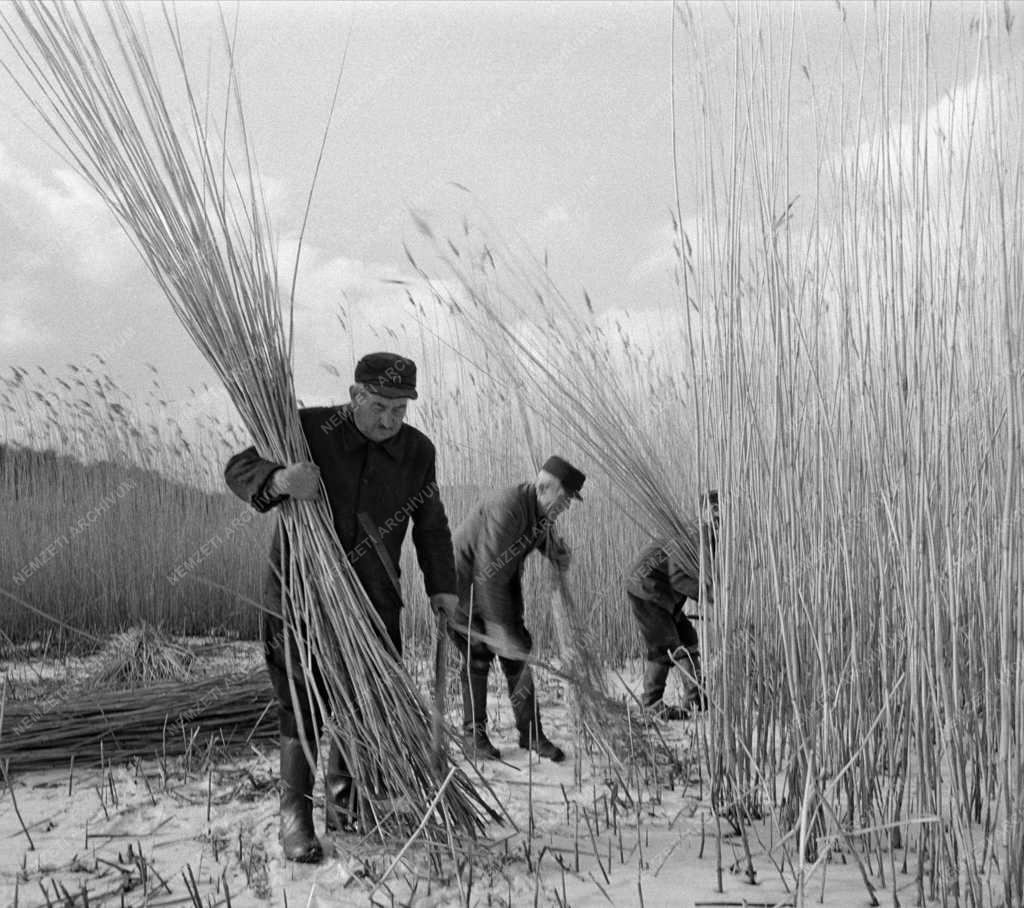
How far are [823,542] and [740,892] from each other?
71 centimetres

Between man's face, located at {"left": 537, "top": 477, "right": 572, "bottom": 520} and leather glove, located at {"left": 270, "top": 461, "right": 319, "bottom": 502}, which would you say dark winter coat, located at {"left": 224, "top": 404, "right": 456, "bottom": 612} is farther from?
man's face, located at {"left": 537, "top": 477, "right": 572, "bottom": 520}

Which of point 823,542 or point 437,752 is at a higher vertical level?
point 823,542

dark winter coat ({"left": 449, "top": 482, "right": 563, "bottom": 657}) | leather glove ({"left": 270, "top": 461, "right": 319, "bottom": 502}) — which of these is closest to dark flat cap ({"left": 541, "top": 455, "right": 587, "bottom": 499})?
dark winter coat ({"left": 449, "top": 482, "right": 563, "bottom": 657})

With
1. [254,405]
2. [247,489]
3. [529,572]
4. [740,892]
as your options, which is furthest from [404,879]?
[529,572]

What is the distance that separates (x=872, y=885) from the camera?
1816 mm

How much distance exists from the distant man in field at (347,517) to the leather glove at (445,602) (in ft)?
0.34

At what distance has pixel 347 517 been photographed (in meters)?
2.24

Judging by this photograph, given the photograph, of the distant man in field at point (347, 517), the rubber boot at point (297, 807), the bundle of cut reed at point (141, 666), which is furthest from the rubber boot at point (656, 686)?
the bundle of cut reed at point (141, 666)

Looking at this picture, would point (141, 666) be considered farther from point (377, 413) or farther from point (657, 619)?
point (377, 413)

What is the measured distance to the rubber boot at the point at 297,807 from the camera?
7.08ft

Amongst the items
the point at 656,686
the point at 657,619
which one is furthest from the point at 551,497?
the point at 656,686

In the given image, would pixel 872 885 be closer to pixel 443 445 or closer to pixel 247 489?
pixel 247 489

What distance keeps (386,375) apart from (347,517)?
35 centimetres

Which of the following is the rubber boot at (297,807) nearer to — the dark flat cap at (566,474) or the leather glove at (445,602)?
the leather glove at (445,602)
